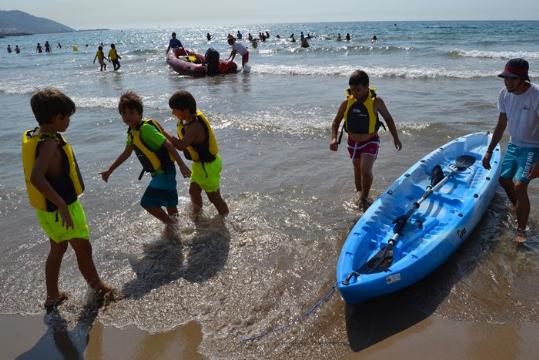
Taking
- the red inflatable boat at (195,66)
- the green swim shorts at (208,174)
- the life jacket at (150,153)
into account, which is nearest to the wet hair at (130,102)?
the life jacket at (150,153)

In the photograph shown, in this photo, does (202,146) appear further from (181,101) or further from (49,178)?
(49,178)

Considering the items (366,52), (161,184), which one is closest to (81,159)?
(161,184)

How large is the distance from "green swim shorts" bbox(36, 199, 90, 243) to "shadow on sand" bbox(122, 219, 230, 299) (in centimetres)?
68

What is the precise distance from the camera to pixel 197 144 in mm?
4590

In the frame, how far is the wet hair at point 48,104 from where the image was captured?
2.98 metres

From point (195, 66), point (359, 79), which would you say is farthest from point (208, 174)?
point (195, 66)

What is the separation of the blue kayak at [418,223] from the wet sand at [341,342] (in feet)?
1.17

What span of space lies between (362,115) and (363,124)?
0.10 metres

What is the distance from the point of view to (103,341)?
3115mm

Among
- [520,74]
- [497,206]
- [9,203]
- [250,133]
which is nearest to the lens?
[520,74]

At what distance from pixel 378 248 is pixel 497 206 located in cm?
183

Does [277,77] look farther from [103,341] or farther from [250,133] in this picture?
[103,341]

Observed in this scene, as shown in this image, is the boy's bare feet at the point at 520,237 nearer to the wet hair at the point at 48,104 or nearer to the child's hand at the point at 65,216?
the child's hand at the point at 65,216

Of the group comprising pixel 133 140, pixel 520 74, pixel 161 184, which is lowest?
pixel 161 184
